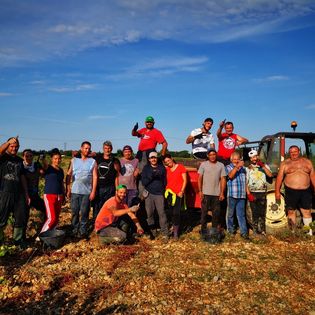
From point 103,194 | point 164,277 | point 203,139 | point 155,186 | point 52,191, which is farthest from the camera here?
point 203,139

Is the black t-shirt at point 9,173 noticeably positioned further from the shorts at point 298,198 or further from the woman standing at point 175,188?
the shorts at point 298,198

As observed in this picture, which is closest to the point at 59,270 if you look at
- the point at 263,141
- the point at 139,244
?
the point at 139,244

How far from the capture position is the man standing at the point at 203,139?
24.1 ft

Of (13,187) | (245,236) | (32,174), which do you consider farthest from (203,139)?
(13,187)

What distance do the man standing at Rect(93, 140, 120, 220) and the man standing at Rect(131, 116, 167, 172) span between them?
62cm

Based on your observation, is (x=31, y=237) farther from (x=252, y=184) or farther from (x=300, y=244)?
(x=300, y=244)

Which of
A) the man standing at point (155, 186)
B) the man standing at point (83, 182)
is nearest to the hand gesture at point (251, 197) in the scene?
the man standing at point (155, 186)

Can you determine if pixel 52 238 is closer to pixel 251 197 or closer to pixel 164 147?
pixel 164 147

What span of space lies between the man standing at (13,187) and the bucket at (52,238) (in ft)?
1.20

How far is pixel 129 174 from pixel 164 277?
2.46 metres

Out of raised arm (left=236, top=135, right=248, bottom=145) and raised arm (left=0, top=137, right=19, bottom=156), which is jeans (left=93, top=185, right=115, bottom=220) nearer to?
raised arm (left=0, top=137, right=19, bottom=156)

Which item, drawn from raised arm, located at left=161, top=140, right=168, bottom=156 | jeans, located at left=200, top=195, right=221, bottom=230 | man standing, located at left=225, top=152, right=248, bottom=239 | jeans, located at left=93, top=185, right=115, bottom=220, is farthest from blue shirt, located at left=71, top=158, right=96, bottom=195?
man standing, located at left=225, top=152, right=248, bottom=239

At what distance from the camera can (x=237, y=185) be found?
668cm

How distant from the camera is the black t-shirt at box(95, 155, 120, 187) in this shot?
22.3 feet
